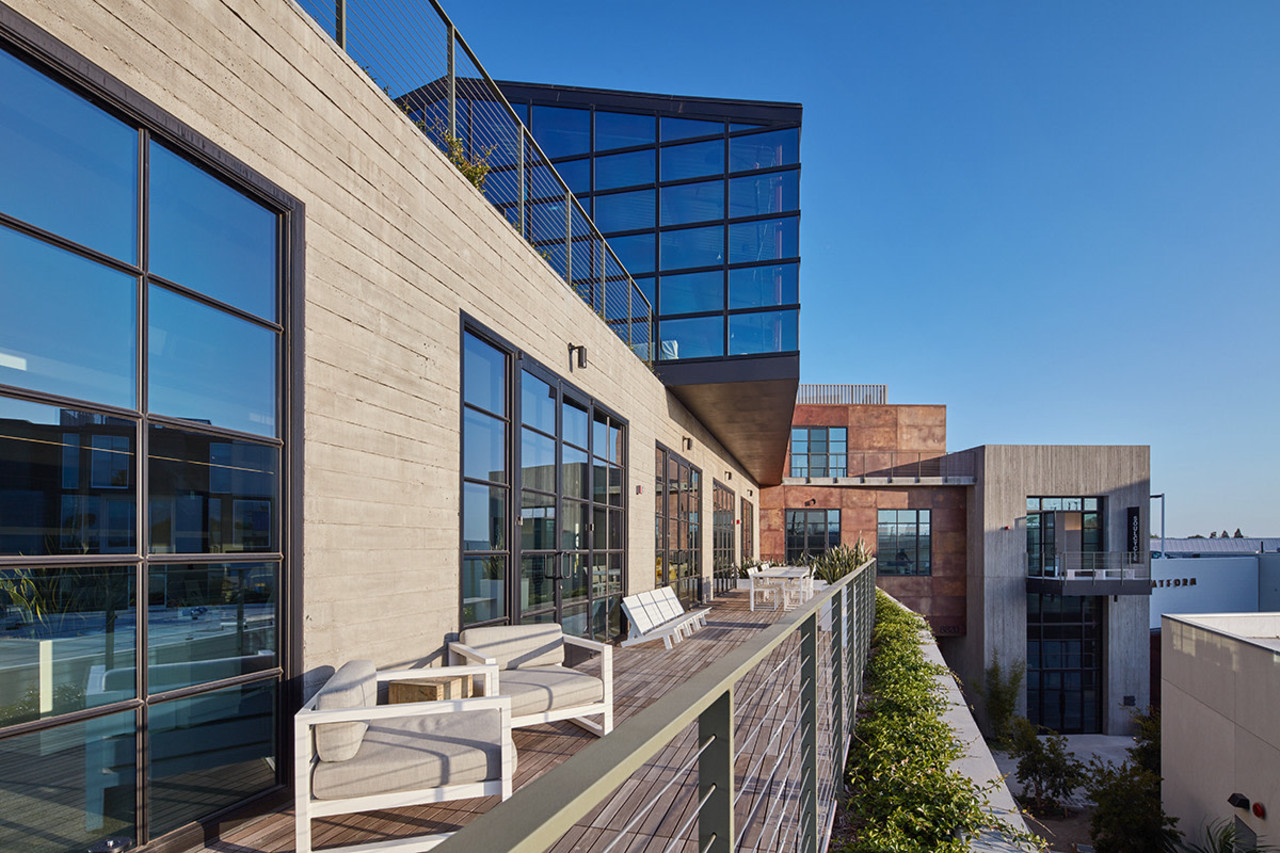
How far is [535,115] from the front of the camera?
1341 centimetres

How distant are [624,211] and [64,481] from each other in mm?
10825

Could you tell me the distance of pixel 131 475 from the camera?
8.42 ft

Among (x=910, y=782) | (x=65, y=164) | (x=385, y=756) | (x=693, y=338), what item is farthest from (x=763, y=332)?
(x=65, y=164)

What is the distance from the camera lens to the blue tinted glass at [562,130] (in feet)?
42.8

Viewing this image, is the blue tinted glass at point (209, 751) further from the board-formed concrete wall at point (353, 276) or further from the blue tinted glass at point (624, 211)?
the blue tinted glass at point (624, 211)

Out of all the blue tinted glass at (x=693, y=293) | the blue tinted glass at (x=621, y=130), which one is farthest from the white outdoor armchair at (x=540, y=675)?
the blue tinted glass at (x=621, y=130)

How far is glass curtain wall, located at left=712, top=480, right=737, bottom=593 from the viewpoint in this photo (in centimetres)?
1605

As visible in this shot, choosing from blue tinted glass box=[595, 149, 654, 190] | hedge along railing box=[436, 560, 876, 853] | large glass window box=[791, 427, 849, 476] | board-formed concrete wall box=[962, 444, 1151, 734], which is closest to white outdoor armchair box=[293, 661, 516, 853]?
hedge along railing box=[436, 560, 876, 853]

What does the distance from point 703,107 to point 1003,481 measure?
18659 mm

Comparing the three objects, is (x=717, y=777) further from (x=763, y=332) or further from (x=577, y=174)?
(x=577, y=174)

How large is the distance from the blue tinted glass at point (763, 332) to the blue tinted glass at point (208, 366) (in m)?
8.09

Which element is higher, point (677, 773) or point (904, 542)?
point (677, 773)

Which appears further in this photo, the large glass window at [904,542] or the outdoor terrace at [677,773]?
the large glass window at [904,542]

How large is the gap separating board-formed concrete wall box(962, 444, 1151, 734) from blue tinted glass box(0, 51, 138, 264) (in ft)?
86.5
